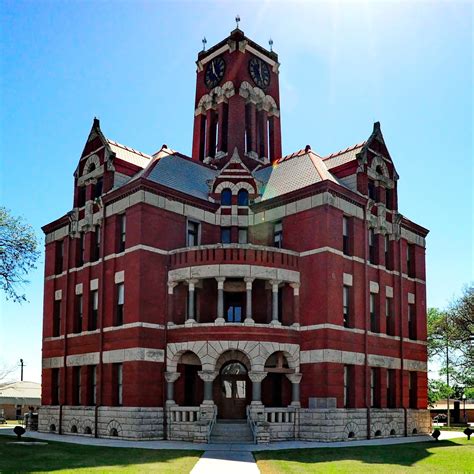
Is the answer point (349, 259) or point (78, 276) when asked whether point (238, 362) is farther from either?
point (78, 276)

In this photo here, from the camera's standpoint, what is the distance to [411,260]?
41656 mm

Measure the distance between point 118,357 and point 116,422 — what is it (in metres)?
3.11

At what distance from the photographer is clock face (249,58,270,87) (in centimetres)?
4759

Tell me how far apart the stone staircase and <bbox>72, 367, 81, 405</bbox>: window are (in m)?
9.89

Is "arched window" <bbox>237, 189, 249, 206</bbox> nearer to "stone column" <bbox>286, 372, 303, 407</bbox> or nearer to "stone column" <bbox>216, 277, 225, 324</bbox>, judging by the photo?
"stone column" <bbox>216, 277, 225, 324</bbox>

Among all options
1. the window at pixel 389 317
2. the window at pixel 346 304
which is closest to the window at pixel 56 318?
the window at pixel 346 304

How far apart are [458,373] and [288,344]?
30884 millimetres

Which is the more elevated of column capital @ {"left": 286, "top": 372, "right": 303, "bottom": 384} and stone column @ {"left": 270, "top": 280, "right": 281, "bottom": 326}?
stone column @ {"left": 270, "top": 280, "right": 281, "bottom": 326}

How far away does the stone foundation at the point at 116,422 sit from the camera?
31516 millimetres

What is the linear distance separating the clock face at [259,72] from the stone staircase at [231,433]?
25676 millimetres

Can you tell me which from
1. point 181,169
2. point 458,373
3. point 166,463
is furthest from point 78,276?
point 458,373

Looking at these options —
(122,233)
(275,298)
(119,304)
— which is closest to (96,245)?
(122,233)

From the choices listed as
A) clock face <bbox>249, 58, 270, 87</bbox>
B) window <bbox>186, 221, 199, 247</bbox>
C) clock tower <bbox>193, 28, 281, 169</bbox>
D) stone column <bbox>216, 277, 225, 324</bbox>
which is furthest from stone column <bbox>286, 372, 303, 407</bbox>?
clock face <bbox>249, 58, 270, 87</bbox>

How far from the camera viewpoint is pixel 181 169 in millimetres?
38781
